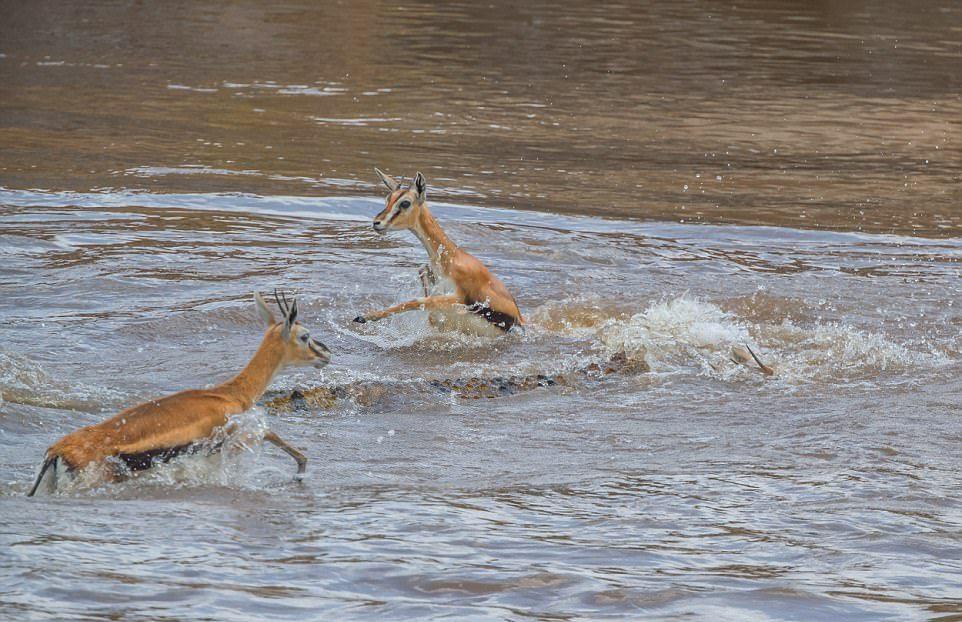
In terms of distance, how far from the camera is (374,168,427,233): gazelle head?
416 inches

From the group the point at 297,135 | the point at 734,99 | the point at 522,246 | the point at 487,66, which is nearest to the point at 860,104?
the point at 734,99

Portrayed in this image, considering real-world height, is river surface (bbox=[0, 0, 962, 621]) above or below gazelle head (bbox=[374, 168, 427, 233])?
below

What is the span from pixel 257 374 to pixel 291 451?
586 mm

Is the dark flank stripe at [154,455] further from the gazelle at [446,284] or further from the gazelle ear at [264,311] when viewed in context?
the gazelle at [446,284]

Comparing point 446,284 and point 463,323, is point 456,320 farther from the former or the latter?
point 446,284

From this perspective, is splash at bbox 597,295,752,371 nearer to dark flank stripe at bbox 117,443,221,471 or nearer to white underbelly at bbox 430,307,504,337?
white underbelly at bbox 430,307,504,337

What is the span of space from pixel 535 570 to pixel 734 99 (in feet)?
60.2

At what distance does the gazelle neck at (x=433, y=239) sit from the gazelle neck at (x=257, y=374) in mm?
3496

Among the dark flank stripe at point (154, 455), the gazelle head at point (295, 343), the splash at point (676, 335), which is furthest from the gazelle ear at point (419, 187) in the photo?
the dark flank stripe at point (154, 455)

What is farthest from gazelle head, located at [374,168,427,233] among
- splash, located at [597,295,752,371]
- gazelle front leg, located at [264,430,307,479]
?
gazelle front leg, located at [264,430,307,479]

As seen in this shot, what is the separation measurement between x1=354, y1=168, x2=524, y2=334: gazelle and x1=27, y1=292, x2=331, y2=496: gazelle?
2.87 metres

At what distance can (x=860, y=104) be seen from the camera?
915 inches

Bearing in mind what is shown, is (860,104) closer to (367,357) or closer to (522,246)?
(522,246)

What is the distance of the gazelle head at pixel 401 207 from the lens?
1057 cm
